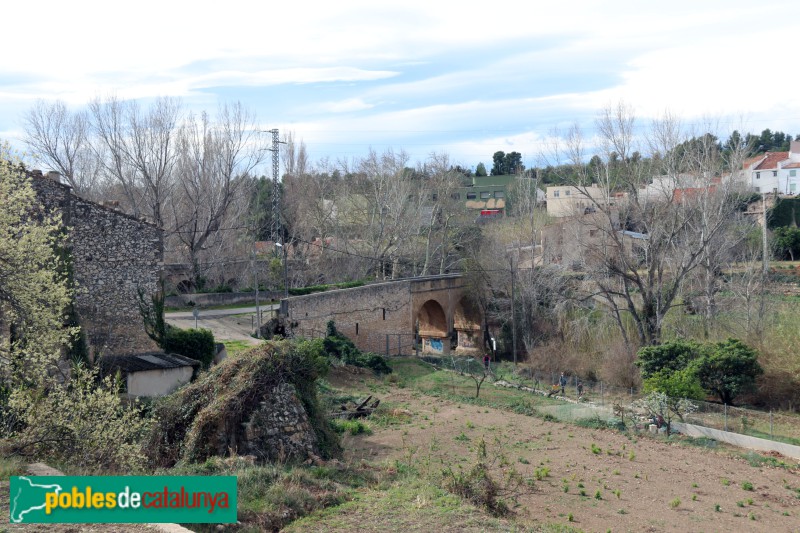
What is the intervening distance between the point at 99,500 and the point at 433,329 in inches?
1278

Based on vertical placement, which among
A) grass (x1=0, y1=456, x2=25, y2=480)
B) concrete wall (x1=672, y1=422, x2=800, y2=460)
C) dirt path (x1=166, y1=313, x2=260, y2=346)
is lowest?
concrete wall (x1=672, y1=422, x2=800, y2=460)

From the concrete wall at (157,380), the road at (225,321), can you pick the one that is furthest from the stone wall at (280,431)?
the road at (225,321)

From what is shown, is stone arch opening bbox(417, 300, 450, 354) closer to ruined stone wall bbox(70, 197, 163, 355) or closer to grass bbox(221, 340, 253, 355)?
grass bbox(221, 340, 253, 355)

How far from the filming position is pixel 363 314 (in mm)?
31906

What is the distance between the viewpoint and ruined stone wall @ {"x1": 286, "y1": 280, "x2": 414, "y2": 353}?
28562mm

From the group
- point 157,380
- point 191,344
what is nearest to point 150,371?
point 157,380

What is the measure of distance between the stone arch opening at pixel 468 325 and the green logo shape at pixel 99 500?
31.9 metres

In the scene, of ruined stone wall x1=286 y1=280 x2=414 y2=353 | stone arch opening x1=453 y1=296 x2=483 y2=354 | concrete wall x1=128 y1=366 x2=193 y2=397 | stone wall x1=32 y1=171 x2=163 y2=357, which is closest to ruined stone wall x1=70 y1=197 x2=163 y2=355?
stone wall x1=32 y1=171 x2=163 y2=357

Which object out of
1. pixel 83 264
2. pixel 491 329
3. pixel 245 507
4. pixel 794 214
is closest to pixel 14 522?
pixel 245 507

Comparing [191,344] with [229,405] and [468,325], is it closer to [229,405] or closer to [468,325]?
[229,405]

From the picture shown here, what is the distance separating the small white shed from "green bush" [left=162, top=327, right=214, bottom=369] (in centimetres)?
66

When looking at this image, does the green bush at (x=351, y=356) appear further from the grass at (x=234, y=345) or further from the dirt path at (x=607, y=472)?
the dirt path at (x=607, y=472)

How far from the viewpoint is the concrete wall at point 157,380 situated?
17016 millimetres

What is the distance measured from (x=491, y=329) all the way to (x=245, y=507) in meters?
31.0
